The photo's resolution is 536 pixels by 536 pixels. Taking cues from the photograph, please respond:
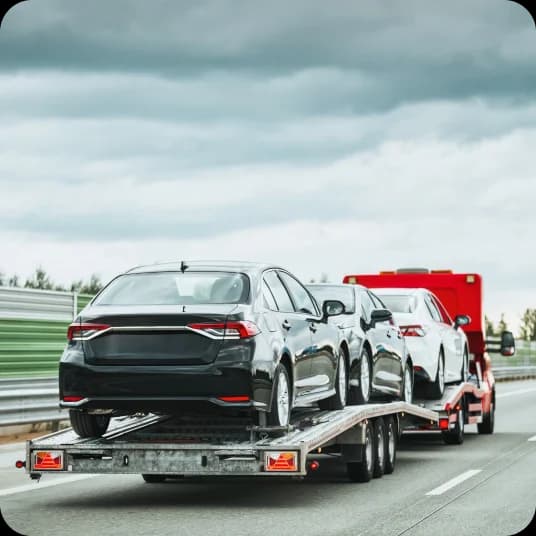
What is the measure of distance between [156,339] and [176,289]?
0.81 m

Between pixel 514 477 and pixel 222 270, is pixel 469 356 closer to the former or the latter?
pixel 514 477

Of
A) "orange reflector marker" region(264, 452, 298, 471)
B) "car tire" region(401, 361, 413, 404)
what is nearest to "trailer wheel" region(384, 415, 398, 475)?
"car tire" region(401, 361, 413, 404)

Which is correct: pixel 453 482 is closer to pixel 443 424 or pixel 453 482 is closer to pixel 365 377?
pixel 365 377

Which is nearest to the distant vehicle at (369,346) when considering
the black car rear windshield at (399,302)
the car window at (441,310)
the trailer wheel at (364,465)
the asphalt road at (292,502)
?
the trailer wheel at (364,465)

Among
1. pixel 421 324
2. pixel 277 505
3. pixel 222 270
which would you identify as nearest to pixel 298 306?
pixel 222 270

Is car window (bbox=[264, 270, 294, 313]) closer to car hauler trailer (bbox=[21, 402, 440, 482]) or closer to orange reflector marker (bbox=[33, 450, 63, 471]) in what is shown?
car hauler trailer (bbox=[21, 402, 440, 482])

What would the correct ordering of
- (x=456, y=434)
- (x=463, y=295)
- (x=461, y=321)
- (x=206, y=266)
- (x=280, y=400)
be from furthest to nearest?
(x=463, y=295) → (x=461, y=321) → (x=456, y=434) → (x=206, y=266) → (x=280, y=400)

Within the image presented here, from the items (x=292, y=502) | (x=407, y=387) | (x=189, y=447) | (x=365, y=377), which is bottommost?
(x=292, y=502)

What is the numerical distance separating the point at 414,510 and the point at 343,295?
462cm

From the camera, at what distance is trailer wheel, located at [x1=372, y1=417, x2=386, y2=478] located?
14.4 metres

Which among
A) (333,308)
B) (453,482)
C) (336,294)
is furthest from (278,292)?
(336,294)

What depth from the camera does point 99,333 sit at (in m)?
11.2

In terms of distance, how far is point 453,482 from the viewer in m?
14.1

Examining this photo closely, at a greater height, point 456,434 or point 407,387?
point 407,387
